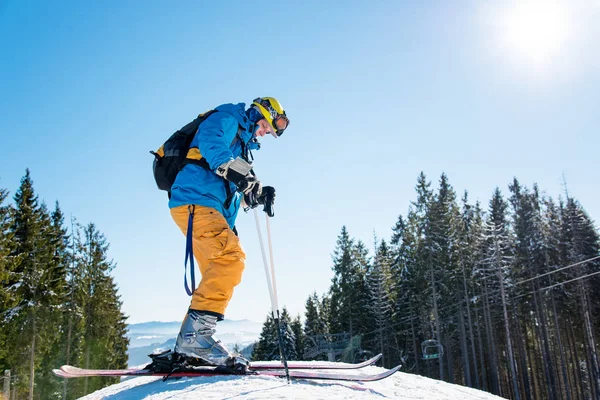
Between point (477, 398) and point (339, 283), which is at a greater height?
point (339, 283)

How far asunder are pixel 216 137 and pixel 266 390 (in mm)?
2201

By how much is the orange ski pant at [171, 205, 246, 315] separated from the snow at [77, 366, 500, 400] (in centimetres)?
64

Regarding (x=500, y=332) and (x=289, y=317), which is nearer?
(x=500, y=332)

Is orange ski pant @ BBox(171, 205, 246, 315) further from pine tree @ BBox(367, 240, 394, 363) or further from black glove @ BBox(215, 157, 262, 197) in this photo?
pine tree @ BBox(367, 240, 394, 363)

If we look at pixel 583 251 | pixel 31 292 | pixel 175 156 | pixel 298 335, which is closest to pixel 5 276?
pixel 31 292

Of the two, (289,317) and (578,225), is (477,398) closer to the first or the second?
(578,225)

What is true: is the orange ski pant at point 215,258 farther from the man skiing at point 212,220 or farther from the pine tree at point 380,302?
the pine tree at point 380,302

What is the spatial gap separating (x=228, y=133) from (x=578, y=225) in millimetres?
37132

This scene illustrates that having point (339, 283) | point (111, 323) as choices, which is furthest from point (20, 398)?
point (339, 283)

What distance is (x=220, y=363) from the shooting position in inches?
163

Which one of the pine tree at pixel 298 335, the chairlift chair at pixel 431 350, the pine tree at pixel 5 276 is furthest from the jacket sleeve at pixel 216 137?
the pine tree at pixel 298 335

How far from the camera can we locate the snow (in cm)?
322

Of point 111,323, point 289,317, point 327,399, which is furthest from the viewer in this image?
point 289,317

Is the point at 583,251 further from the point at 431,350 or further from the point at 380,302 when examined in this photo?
the point at 380,302
